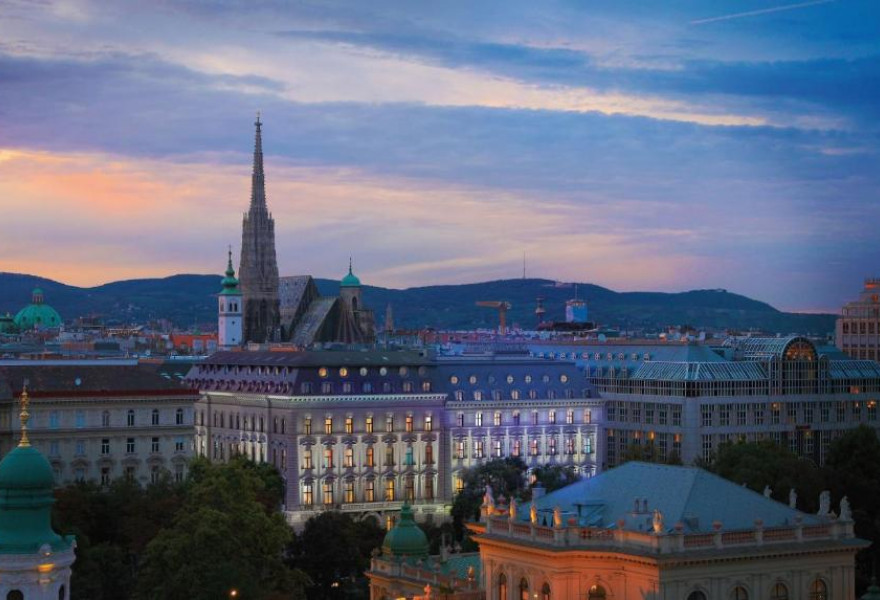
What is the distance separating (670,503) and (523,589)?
8.25m

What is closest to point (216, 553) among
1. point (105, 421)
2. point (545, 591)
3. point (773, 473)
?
point (545, 591)

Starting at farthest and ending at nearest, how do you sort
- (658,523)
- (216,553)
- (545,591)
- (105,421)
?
(105,421) < (216,553) < (545,591) < (658,523)

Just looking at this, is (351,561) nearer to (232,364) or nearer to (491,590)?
(491,590)

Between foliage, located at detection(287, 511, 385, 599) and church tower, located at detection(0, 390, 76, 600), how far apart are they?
65.1 m

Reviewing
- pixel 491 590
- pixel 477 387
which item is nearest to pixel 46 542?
pixel 491 590

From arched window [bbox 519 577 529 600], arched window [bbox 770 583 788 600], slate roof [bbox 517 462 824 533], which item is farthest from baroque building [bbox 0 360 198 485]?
arched window [bbox 770 583 788 600]

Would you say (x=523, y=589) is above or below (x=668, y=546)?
below

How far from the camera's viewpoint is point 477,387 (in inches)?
7618

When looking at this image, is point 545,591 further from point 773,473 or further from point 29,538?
point 773,473

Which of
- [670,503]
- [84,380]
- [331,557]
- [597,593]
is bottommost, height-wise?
[331,557]

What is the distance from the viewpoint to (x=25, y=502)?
6025cm

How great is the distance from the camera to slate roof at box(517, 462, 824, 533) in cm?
7875

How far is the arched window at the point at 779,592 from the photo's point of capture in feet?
258

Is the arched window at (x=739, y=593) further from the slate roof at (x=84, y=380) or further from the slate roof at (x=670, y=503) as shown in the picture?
the slate roof at (x=84, y=380)
